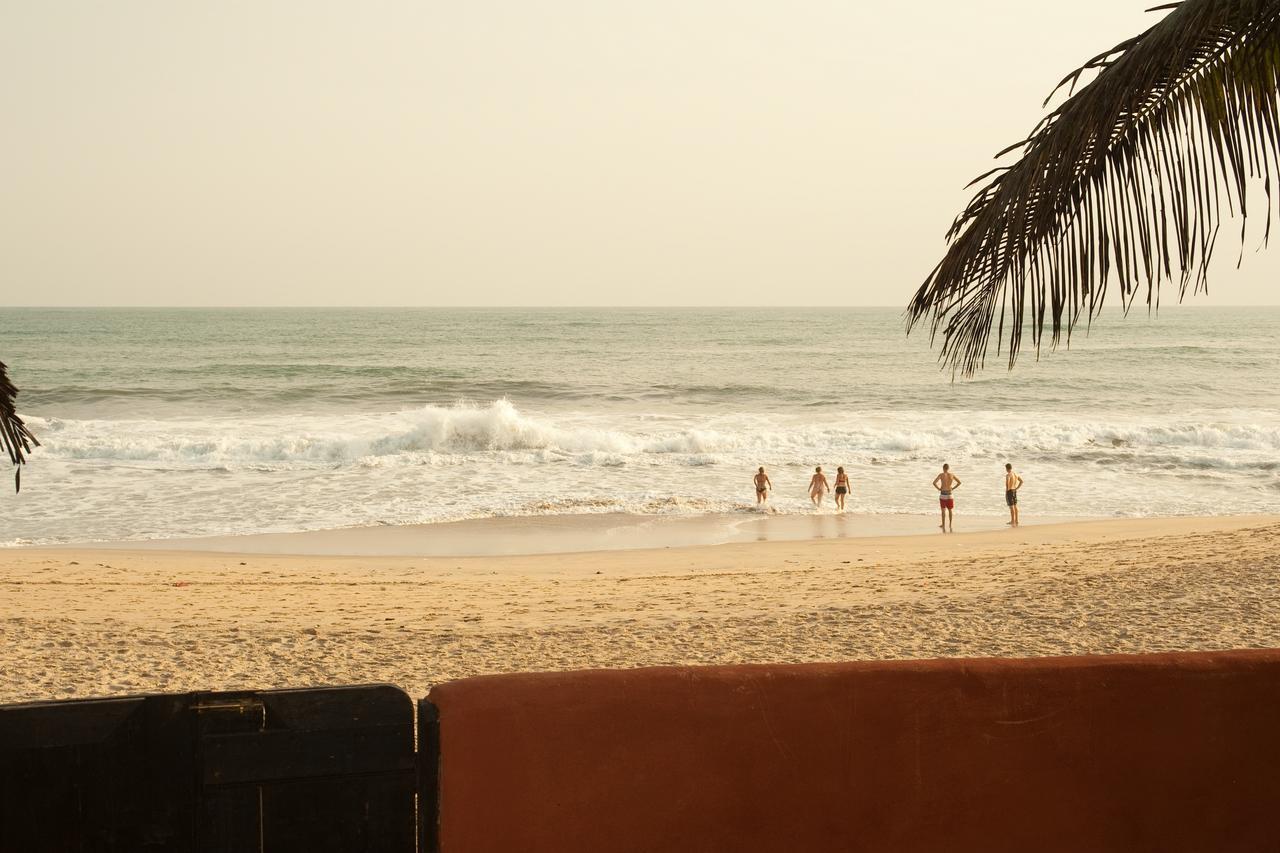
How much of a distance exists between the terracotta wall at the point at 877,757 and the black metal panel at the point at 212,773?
0.20m

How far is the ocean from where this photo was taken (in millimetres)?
19375

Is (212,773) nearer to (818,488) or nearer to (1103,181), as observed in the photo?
(1103,181)

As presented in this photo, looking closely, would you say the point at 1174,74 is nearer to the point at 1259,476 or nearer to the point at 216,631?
the point at 216,631

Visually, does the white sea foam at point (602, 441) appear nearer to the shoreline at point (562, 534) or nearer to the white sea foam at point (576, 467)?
the white sea foam at point (576, 467)

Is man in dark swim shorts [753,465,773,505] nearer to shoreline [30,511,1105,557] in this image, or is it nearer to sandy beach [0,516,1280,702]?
shoreline [30,511,1105,557]

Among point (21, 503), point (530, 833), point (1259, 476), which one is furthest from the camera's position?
point (1259, 476)

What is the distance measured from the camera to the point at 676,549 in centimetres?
1548

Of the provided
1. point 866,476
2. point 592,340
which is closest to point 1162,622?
point 866,476

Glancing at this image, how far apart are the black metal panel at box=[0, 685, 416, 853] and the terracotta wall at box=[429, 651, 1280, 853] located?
0.20m

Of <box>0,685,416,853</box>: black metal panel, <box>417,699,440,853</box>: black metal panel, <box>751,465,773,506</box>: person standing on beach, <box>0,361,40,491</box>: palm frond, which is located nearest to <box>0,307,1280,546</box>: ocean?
<box>751,465,773,506</box>: person standing on beach

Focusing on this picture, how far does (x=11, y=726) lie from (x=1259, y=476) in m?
24.0

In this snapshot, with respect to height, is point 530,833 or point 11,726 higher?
point 11,726

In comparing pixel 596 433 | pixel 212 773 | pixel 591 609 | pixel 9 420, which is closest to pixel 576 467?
pixel 596 433

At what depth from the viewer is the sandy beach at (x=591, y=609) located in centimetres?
804
